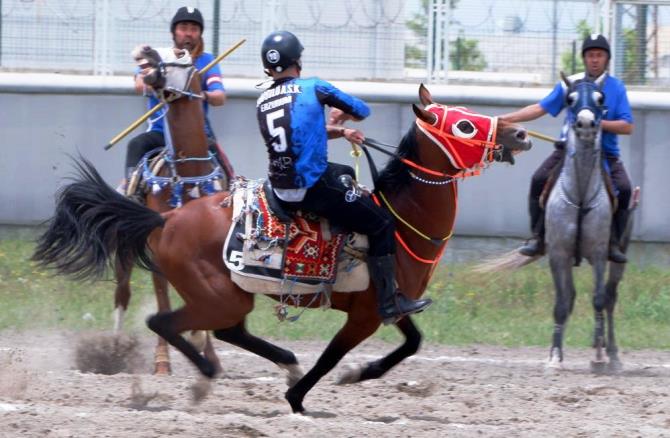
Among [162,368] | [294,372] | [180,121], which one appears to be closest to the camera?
[294,372]

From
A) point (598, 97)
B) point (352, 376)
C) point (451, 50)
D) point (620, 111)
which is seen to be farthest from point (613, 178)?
point (451, 50)

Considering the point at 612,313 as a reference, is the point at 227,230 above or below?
above

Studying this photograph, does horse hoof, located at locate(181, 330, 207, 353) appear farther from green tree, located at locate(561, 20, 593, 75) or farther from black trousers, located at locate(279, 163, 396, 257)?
green tree, located at locate(561, 20, 593, 75)

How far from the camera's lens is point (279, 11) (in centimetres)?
1342

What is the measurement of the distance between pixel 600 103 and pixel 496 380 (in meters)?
2.25

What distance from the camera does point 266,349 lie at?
25.2 ft

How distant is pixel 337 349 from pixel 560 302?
3097mm

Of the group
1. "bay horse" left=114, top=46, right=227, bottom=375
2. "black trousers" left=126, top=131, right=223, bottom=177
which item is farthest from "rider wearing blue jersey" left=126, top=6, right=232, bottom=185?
"bay horse" left=114, top=46, right=227, bottom=375

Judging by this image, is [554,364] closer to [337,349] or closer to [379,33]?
[337,349]

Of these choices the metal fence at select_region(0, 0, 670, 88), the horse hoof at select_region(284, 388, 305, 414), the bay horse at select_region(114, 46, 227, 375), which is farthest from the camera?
the metal fence at select_region(0, 0, 670, 88)

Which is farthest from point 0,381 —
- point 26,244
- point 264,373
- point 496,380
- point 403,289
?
point 26,244

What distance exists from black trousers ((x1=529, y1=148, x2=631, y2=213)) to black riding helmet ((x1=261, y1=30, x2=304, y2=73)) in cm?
377

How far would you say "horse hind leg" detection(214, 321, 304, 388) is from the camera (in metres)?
7.67

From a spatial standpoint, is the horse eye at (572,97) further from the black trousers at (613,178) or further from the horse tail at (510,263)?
the horse tail at (510,263)
